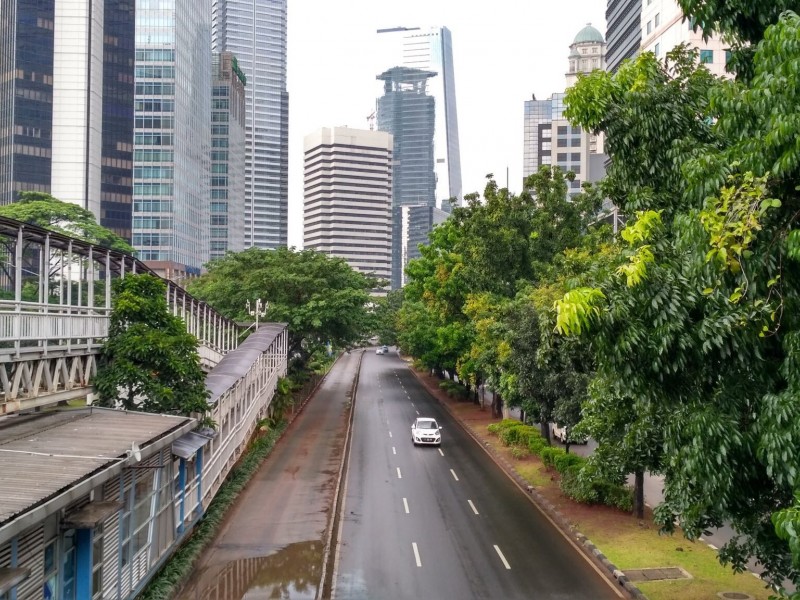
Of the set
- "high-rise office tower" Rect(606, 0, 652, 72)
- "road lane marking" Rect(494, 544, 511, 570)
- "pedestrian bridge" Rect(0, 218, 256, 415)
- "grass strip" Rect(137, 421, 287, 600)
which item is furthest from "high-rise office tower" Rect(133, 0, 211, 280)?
"road lane marking" Rect(494, 544, 511, 570)

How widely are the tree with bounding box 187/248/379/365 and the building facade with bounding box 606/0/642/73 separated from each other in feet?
141

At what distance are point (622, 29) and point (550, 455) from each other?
238 ft

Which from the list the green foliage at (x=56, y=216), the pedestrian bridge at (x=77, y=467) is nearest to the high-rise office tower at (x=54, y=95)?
the green foliage at (x=56, y=216)

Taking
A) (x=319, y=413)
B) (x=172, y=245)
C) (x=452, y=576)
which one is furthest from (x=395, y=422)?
(x=172, y=245)

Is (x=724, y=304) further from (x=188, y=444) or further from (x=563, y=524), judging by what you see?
(x=563, y=524)

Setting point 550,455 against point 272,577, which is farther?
point 550,455

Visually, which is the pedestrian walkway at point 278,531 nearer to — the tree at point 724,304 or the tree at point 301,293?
the tree at point 724,304

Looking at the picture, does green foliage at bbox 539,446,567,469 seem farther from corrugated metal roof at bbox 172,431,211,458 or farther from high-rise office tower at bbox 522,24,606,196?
high-rise office tower at bbox 522,24,606,196

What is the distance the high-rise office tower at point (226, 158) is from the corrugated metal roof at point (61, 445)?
138 m

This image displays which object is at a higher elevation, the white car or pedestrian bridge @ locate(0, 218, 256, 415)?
pedestrian bridge @ locate(0, 218, 256, 415)

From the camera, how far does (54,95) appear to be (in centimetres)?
10619

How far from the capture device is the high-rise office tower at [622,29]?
80.3 m

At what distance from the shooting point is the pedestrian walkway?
17.1 meters

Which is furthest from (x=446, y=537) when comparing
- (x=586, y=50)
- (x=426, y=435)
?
(x=586, y=50)
